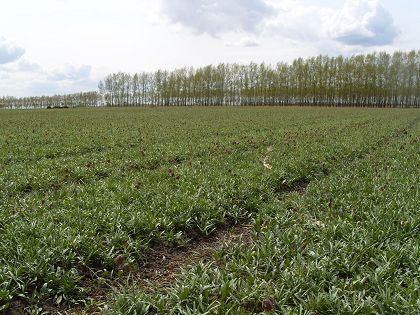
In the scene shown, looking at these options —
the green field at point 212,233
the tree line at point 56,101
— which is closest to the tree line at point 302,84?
the tree line at point 56,101

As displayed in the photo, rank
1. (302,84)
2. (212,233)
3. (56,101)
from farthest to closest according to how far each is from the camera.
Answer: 1. (56,101)
2. (302,84)
3. (212,233)

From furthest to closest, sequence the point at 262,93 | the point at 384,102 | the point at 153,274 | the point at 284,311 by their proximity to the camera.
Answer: the point at 262,93
the point at 384,102
the point at 153,274
the point at 284,311

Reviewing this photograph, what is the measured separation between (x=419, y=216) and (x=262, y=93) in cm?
11735

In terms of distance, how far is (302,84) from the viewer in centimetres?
11488

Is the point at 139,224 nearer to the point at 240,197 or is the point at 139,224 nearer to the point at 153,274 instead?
the point at 153,274

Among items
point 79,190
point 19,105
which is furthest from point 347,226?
point 19,105

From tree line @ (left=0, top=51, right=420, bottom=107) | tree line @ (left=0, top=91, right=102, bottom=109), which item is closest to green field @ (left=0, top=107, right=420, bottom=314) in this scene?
tree line @ (left=0, top=51, right=420, bottom=107)

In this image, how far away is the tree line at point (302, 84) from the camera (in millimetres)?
108125

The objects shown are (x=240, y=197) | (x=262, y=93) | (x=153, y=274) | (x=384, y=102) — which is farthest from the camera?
(x=262, y=93)

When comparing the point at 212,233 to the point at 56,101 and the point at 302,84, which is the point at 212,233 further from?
the point at 56,101

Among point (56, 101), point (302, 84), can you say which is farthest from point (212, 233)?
point (56, 101)

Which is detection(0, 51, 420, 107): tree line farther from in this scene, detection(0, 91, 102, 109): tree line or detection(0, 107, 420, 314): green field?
detection(0, 107, 420, 314): green field

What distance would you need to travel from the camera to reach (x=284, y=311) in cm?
393

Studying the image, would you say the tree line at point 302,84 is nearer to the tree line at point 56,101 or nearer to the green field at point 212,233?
the tree line at point 56,101
